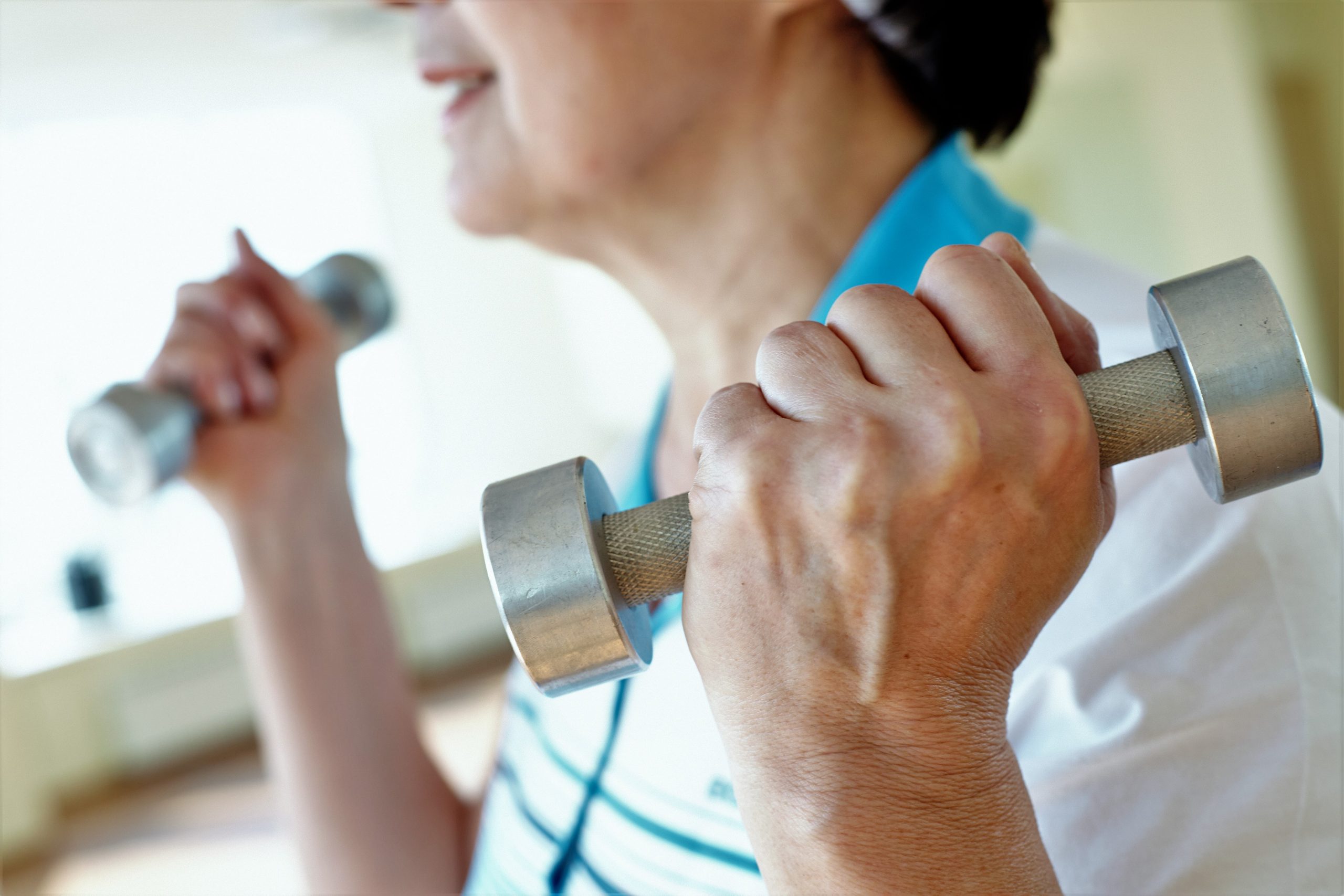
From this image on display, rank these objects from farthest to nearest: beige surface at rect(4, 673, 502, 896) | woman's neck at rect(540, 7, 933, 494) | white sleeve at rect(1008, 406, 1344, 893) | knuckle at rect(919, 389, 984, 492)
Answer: beige surface at rect(4, 673, 502, 896) < woman's neck at rect(540, 7, 933, 494) < white sleeve at rect(1008, 406, 1344, 893) < knuckle at rect(919, 389, 984, 492)

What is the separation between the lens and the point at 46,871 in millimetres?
3424

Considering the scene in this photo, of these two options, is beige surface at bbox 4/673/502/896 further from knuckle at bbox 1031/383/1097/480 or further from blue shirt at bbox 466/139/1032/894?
knuckle at bbox 1031/383/1097/480

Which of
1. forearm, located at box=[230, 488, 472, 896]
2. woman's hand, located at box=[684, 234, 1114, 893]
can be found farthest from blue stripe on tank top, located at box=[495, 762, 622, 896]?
woman's hand, located at box=[684, 234, 1114, 893]

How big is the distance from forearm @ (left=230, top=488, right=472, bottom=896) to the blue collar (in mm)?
430

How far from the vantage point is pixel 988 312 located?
397mm

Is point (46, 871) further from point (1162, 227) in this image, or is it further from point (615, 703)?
point (1162, 227)

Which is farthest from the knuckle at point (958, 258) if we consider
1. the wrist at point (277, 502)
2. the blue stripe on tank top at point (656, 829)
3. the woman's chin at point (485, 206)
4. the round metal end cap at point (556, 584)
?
the wrist at point (277, 502)

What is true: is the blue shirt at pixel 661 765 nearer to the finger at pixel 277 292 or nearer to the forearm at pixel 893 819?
the forearm at pixel 893 819

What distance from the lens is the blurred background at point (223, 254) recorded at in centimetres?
371

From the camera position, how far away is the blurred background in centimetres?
371

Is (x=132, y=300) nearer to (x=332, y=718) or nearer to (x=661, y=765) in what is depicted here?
(x=332, y=718)

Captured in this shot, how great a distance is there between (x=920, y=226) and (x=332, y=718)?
69cm

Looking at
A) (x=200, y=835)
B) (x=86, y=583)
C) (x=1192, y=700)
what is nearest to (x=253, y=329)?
(x=1192, y=700)

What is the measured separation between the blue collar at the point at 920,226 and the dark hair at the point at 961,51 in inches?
2.9
